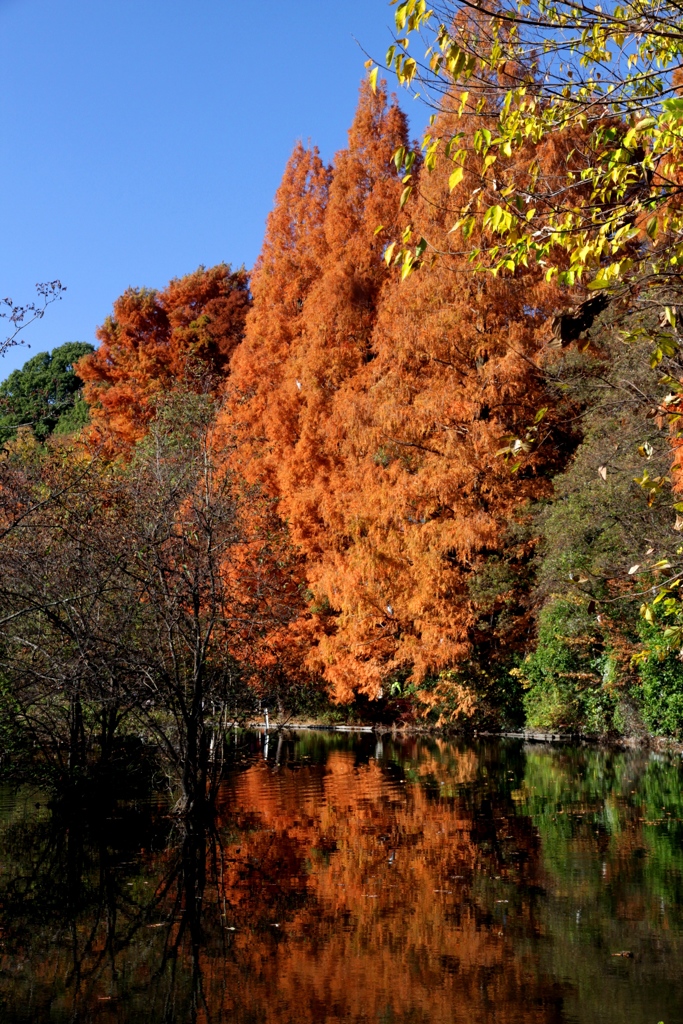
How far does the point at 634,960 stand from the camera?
5898mm

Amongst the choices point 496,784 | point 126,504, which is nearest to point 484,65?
point 126,504

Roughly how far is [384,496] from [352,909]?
1393 centimetres

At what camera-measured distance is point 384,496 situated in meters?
20.8

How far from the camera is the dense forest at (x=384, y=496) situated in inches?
396

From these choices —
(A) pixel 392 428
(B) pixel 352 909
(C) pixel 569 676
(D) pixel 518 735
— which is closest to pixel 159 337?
(A) pixel 392 428

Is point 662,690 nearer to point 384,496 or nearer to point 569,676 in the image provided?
point 569,676

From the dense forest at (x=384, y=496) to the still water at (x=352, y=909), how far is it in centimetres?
128

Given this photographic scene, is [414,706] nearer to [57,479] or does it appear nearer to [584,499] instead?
[584,499]

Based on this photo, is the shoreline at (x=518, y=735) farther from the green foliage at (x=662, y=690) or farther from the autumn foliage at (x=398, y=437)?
the autumn foliage at (x=398, y=437)

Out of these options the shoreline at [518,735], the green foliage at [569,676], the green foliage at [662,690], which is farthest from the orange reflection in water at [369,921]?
the green foliage at [569,676]

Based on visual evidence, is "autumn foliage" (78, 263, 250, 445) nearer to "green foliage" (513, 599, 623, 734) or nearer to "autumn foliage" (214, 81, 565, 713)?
"autumn foliage" (214, 81, 565, 713)

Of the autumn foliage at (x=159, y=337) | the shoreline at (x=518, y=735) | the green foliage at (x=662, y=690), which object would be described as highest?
the autumn foliage at (x=159, y=337)

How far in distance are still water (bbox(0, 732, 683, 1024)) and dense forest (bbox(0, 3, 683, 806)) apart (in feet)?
4.21

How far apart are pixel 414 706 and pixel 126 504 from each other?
12.3 meters
